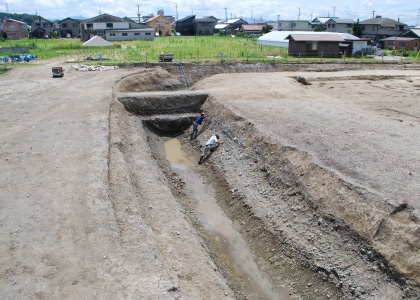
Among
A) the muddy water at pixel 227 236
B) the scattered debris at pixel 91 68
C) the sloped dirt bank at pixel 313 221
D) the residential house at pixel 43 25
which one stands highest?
the residential house at pixel 43 25

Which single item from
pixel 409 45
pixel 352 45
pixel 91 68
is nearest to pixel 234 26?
pixel 409 45

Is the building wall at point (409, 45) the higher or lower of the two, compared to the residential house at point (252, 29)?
lower

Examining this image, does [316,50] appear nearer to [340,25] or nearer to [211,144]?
[211,144]

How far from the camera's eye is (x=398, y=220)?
31.6ft

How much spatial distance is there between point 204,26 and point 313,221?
99.0 meters

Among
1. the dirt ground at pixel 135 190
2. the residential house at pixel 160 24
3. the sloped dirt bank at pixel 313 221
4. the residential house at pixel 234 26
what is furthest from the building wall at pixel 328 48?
the residential house at pixel 234 26

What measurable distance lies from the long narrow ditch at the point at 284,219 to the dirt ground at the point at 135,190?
14cm

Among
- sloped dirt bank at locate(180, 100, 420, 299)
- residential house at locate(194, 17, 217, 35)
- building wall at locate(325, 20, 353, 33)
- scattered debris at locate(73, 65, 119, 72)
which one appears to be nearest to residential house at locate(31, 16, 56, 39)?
residential house at locate(194, 17, 217, 35)

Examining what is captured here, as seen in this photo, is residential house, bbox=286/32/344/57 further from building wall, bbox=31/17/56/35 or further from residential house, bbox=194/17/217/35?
building wall, bbox=31/17/56/35

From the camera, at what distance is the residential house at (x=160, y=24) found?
95.0 meters

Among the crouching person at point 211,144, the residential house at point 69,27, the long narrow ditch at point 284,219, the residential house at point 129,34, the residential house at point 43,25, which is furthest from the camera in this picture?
the residential house at point 43,25

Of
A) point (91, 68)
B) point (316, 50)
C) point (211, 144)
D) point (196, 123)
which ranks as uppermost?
point (316, 50)

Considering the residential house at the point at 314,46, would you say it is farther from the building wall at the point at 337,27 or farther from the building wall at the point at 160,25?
the building wall at the point at 160,25

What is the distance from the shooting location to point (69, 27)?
93.0 m
